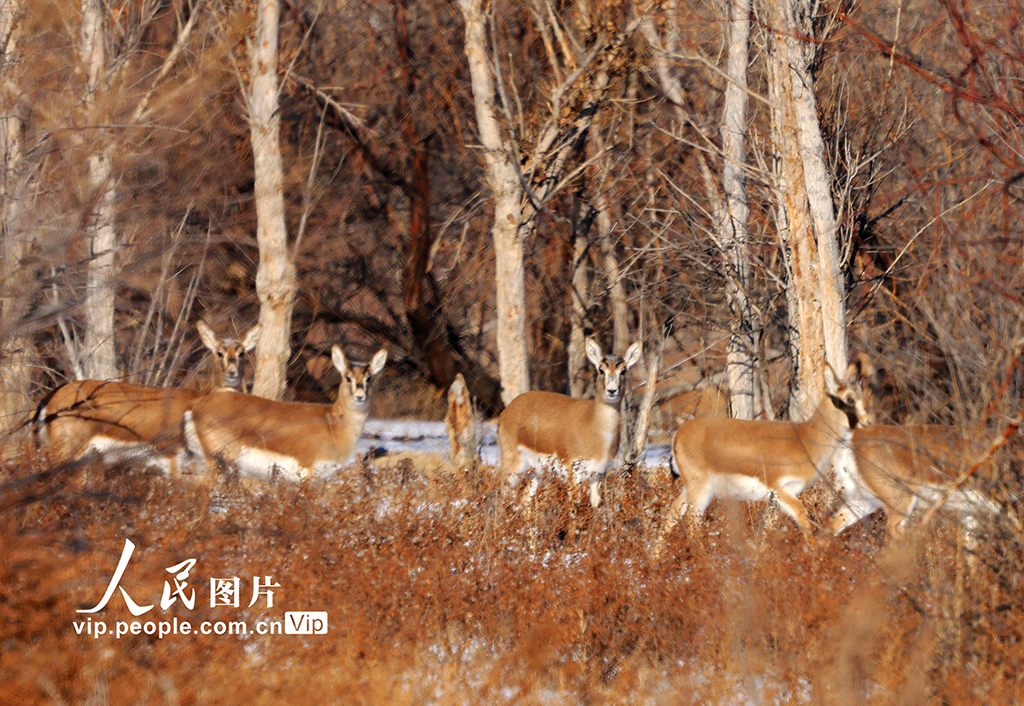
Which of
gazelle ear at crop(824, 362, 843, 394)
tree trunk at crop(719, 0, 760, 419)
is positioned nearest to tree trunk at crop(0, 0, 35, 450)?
gazelle ear at crop(824, 362, 843, 394)

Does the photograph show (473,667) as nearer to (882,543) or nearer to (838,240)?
(882,543)

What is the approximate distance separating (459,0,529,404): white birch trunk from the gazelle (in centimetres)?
304

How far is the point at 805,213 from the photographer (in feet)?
36.3

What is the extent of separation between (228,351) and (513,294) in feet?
10.8

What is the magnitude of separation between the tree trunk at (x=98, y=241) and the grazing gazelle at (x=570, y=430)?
4.01 meters

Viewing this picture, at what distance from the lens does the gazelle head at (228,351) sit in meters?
12.3

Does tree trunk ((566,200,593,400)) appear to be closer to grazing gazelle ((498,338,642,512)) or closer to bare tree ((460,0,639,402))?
bare tree ((460,0,639,402))

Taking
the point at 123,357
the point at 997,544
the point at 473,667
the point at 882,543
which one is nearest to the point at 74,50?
the point at 123,357

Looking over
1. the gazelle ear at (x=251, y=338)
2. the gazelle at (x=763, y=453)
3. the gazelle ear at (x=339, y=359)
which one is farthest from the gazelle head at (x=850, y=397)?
the gazelle ear at (x=251, y=338)

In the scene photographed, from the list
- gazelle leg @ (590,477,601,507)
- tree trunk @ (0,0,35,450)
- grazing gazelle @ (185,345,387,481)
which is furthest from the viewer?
grazing gazelle @ (185,345,387,481)

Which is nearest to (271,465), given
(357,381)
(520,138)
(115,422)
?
(357,381)

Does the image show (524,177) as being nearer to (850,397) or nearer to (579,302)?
(579,302)

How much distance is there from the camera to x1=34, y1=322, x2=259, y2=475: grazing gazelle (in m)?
10.1

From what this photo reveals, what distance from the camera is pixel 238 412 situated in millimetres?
11117
